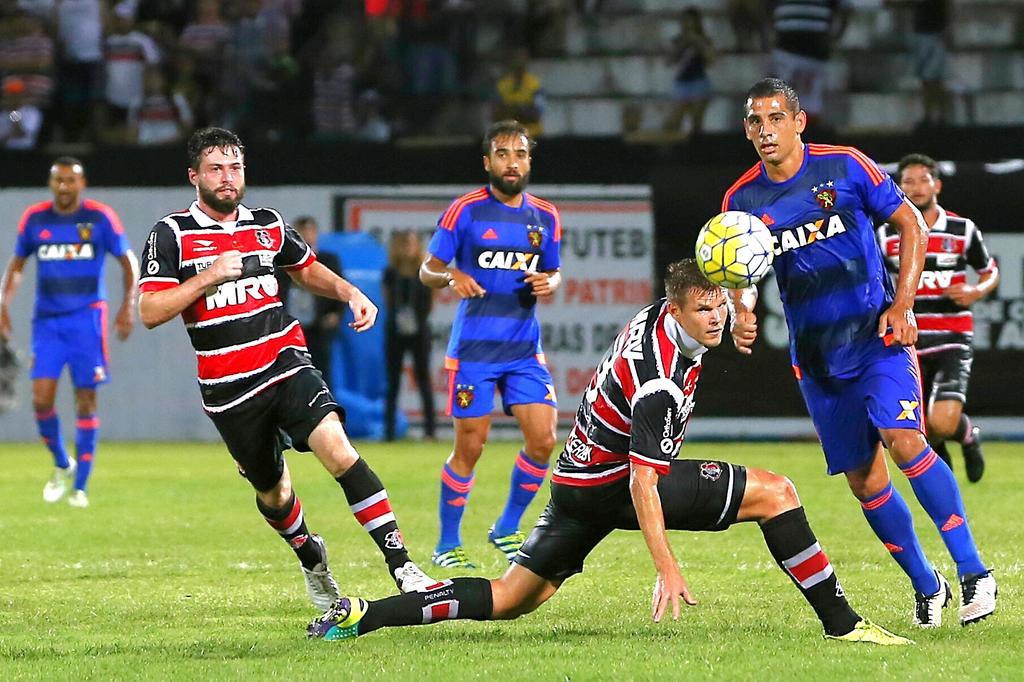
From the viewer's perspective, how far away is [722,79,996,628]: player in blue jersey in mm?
7012

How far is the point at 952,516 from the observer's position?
22.9 ft

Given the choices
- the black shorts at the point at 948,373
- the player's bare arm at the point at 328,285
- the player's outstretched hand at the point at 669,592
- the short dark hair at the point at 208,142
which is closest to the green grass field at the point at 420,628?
the player's outstretched hand at the point at 669,592

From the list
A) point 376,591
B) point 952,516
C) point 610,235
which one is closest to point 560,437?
point 610,235

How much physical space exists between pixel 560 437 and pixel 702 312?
40.2 ft

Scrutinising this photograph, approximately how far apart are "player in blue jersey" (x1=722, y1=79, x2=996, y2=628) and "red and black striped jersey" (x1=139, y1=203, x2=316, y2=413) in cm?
195

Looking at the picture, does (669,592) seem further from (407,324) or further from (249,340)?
(407,324)

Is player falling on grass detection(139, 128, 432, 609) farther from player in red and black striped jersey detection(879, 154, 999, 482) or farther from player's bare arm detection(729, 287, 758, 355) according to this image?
player in red and black striped jersey detection(879, 154, 999, 482)

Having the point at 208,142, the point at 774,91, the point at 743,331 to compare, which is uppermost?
the point at 774,91

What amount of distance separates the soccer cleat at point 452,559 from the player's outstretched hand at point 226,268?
2791 mm

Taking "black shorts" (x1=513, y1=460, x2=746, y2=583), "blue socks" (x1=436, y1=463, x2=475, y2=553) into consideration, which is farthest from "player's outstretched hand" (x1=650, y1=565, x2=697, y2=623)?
"blue socks" (x1=436, y1=463, x2=475, y2=553)

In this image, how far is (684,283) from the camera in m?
6.07

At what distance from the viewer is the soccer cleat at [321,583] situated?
744 cm

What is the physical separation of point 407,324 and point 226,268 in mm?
11379

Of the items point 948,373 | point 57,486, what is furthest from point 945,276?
point 57,486
